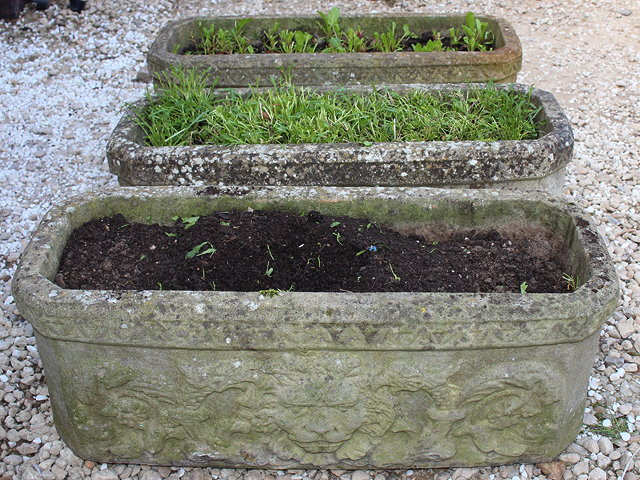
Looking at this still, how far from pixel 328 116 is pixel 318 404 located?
5.22 ft

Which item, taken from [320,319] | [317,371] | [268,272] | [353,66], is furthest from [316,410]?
[353,66]

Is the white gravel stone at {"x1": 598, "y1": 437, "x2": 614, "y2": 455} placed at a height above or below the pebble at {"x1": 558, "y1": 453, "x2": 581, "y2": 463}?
below

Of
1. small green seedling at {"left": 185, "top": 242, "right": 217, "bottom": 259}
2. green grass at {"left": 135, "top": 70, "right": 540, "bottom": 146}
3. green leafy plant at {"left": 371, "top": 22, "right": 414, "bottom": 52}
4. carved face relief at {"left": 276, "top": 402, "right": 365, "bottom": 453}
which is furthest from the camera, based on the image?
green leafy plant at {"left": 371, "top": 22, "right": 414, "bottom": 52}

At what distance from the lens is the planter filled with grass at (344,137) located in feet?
9.68

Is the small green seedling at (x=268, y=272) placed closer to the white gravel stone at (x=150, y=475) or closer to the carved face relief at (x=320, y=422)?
the carved face relief at (x=320, y=422)

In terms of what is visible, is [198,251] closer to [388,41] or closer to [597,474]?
[597,474]

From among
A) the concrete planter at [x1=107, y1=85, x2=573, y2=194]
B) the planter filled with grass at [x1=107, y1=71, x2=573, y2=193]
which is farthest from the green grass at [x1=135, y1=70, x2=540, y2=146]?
the concrete planter at [x1=107, y1=85, x2=573, y2=194]

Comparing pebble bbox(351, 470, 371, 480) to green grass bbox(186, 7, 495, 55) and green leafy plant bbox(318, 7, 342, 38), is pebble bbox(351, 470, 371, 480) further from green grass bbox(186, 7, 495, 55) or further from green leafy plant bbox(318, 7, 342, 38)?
green leafy plant bbox(318, 7, 342, 38)

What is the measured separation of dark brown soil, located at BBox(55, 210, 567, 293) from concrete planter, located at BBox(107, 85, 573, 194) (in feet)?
1.30

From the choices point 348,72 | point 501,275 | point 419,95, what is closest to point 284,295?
point 501,275

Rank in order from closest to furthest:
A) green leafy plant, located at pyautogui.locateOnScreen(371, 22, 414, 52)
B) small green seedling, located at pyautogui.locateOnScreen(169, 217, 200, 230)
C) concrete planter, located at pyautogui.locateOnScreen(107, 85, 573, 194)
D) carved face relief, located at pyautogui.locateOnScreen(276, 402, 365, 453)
Result: carved face relief, located at pyautogui.locateOnScreen(276, 402, 365, 453), small green seedling, located at pyautogui.locateOnScreen(169, 217, 200, 230), concrete planter, located at pyautogui.locateOnScreen(107, 85, 573, 194), green leafy plant, located at pyautogui.locateOnScreen(371, 22, 414, 52)

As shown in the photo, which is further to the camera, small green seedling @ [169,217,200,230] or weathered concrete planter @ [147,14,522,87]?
weathered concrete planter @ [147,14,522,87]

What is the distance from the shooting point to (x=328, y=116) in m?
3.35

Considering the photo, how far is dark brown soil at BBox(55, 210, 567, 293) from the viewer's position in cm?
239
